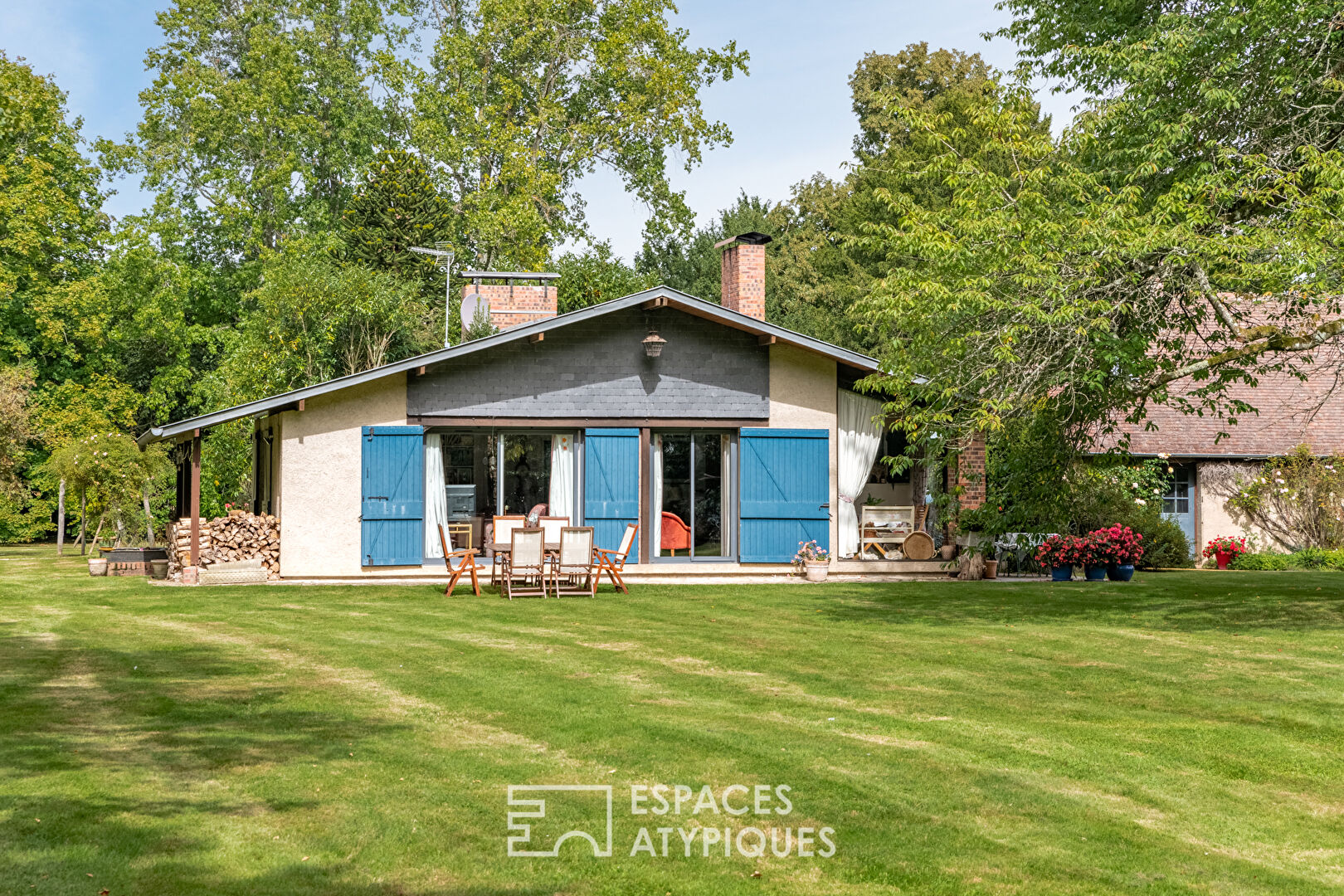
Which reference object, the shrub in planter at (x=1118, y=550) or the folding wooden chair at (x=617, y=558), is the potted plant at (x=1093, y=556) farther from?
the folding wooden chair at (x=617, y=558)

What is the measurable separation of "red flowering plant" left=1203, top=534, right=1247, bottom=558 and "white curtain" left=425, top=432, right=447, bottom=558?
13.1 metres

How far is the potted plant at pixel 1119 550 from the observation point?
16281mm

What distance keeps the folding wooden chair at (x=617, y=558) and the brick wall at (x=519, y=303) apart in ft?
14.7

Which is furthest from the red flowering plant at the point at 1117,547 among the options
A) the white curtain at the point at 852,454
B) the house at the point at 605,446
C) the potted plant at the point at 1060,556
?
the white curtain at the point at 852,454

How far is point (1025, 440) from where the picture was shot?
13.0m

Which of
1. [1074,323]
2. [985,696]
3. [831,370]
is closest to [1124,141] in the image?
[1074,323]

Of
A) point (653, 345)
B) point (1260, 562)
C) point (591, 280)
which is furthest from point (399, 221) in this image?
point (1260, 562)

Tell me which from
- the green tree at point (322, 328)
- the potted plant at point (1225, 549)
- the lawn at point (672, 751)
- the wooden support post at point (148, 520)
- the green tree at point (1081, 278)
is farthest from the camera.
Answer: the green tree at point (322, 328)

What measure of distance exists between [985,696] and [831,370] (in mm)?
9833

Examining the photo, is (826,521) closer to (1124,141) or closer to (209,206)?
(1124,141)

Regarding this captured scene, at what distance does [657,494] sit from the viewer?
16547 millimetres

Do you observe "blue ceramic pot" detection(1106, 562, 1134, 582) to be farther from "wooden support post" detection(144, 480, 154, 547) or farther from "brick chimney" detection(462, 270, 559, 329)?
"wooden support post" detection(144, 480, 154, 547)

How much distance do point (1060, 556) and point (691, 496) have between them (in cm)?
511

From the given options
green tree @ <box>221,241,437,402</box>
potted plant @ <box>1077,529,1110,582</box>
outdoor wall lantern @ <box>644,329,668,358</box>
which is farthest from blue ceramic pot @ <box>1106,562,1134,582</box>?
green tree @ <box>221,241,437,402</box>
